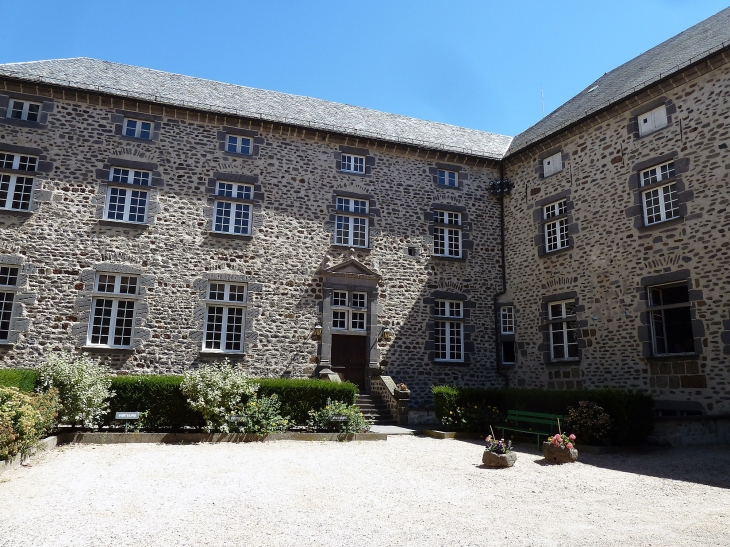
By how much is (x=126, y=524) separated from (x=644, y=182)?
12.9 m

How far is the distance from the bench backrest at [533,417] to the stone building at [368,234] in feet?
9.11

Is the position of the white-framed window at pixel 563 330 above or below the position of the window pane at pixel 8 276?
below

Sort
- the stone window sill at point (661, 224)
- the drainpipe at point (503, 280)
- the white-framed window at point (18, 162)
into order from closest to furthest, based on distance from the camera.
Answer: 1. the stone window sill at point (661, 224)
2. the white-framed window at point (18, 162)
3. the drainpipe at point (503, 280)

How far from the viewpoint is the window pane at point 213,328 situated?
46.4 ft

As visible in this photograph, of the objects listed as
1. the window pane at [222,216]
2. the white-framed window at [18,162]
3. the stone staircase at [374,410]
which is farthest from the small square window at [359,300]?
the white-framed window at [18,162]

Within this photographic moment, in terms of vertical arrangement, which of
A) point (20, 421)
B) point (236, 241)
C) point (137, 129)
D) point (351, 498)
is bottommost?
point (351, 498)

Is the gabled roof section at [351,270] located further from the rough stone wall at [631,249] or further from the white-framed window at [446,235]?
the rough stone wall at [631,249]

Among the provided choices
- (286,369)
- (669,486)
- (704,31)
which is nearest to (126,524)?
(669,486)

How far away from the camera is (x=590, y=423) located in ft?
34.6

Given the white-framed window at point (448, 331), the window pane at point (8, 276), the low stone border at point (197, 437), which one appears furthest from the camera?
the white-framed window at point (448, 331)

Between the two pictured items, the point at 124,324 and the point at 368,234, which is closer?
the point at 124,324

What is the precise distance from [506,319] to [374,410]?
5490 mm

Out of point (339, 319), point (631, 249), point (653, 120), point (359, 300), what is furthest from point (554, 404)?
point (653, 120)

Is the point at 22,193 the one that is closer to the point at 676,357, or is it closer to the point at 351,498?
the point at 351,498
